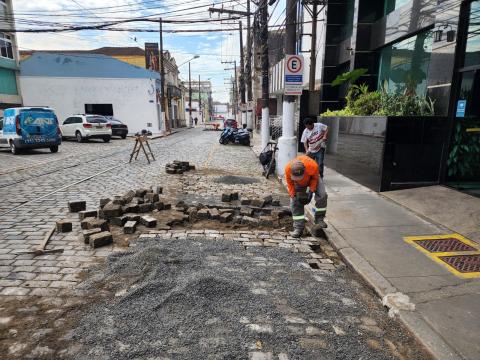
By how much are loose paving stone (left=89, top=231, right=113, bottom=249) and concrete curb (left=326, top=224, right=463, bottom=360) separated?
332 centimetres

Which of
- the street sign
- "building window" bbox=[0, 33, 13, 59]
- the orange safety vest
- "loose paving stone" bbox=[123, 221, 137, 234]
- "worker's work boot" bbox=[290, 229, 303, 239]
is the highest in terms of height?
"building window" bbox=[0, 33, 13, 59]

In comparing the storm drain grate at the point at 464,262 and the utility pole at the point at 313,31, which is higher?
the utility pole at the point at 313,31

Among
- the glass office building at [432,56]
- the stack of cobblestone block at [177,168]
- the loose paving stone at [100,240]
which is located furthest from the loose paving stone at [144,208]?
the glass office building at [432,56]

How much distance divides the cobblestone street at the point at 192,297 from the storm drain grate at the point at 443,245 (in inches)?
53.2

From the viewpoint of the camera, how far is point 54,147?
52.3 ft

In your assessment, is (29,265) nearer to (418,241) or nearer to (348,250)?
(348,250)

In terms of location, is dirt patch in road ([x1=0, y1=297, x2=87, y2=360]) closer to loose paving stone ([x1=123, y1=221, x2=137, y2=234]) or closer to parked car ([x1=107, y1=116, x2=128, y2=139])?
loose paving stone ([x1=123, y1=221, x2=137, y2=234])

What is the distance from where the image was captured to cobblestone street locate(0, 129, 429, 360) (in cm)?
265

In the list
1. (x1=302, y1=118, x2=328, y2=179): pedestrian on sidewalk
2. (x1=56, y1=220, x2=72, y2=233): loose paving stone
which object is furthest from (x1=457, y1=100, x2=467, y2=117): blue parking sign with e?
(x1=56, y1=220, x2=72, y2=233): loose paving stone

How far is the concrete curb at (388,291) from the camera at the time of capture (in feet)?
8.71

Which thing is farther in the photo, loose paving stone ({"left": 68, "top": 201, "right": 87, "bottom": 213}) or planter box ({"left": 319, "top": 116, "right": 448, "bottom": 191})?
planter box ({"left": 319, "top": 116, "right": 448, "bottom": 191})

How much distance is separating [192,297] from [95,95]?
3224 cm

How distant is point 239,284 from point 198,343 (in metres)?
0.96

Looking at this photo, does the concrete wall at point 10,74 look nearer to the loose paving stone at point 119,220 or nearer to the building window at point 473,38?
the loose paving stone at point 119,220
